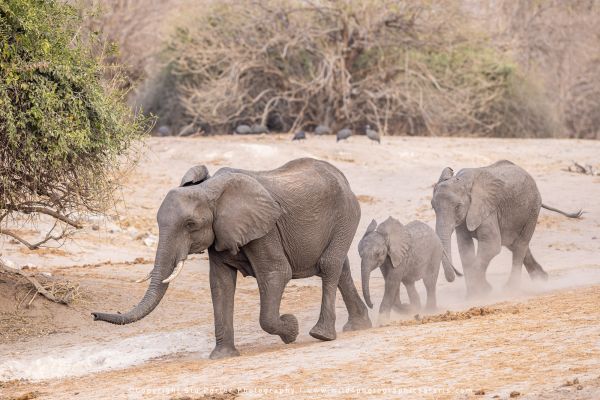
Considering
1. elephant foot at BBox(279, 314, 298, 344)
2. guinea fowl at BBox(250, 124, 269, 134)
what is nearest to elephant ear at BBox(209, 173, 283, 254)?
elephant foot at BBox(279, 314, 298, 344)

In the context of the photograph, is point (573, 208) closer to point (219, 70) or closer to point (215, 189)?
point (215, 189)

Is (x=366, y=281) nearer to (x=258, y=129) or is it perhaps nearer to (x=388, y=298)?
(x=388, y=298)

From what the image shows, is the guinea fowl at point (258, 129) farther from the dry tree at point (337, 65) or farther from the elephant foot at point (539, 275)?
the elephant foot at point (539, 275)

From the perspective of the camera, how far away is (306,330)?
441 inches

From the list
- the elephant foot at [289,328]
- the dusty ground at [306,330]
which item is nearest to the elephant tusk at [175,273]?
the dusty ground at [306,330]

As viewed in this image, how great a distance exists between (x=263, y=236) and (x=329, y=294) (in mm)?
1096

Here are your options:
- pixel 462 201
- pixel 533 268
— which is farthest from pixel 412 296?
pixel 533 268

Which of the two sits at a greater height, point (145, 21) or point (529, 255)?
point (145, 21)

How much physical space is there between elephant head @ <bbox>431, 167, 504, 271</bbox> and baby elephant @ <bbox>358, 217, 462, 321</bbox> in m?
0.33

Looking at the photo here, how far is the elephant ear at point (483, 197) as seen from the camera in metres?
12.8

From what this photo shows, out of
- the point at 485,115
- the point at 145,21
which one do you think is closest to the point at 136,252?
the point at 485,115

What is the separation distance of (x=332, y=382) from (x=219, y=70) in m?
23.7

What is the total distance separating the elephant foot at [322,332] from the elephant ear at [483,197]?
344 centimetres

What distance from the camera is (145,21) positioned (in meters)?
39.0
